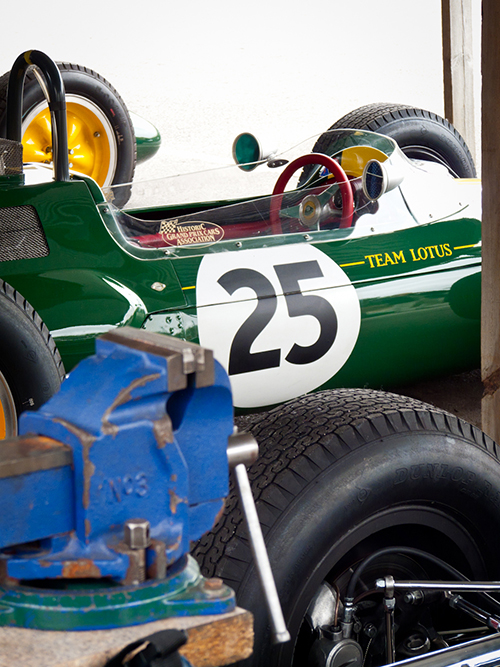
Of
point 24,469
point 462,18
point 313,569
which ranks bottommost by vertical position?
point 313,569

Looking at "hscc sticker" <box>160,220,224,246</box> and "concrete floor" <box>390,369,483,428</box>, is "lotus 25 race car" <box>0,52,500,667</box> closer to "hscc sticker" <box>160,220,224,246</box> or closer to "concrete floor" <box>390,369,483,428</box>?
"hscc sticker" <box>160,220,224,246</box>

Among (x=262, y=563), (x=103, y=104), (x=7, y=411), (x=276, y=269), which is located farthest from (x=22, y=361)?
(x=103, y=104)

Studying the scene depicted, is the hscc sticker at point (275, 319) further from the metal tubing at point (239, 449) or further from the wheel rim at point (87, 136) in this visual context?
the wheel rim at point (87, 136)

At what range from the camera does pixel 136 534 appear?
0.90 m

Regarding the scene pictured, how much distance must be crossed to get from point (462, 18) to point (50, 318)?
149 inches

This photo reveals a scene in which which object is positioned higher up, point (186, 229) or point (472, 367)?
point (186, 229)

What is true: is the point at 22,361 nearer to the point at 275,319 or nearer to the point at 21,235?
the point at 21,235

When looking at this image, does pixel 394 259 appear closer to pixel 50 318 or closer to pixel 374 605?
pixel 50 318

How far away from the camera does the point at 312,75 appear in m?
13.1

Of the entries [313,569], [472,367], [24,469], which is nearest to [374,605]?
[313,569]

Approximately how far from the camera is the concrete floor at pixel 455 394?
3818 mm

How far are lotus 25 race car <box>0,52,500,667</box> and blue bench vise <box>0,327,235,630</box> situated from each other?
1.75 feet

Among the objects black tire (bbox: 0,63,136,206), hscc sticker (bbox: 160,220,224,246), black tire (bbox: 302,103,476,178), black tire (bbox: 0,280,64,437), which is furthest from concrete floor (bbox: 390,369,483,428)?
black tire (bbox: 0,63,136,206)

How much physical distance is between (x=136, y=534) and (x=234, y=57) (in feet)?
41.5
